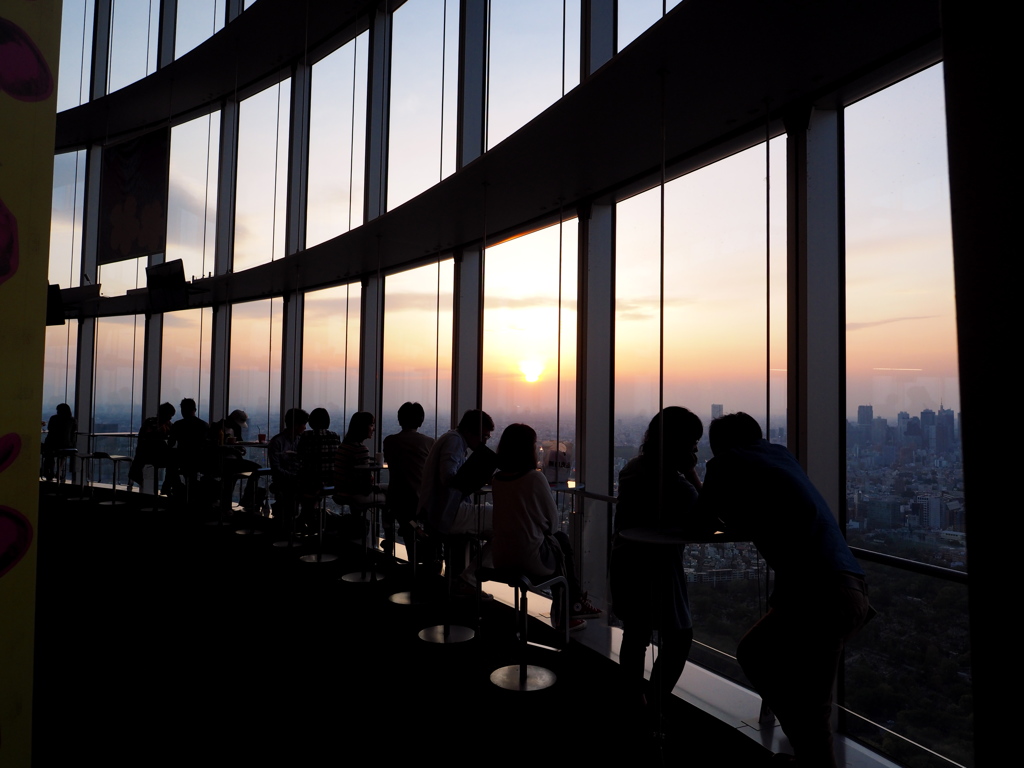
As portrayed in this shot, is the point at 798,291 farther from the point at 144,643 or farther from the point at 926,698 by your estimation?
the point at 144,643

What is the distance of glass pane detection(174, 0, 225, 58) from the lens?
31.0ft

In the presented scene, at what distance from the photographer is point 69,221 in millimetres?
11305

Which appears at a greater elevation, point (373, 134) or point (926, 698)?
point (373, 134)

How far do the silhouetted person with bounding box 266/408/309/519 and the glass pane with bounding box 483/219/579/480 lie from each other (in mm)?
2041

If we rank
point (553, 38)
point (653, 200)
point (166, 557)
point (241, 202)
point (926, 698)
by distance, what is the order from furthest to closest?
point (241, 202) < point (166, 557) < point (553, 38) < point (653, 200) < point (926, 698)

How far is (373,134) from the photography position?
732cm

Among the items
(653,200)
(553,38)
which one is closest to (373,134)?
(553,38)

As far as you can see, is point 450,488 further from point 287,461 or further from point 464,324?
point 287,461

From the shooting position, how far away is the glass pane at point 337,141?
764 cm

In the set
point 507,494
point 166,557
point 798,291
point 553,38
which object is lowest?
point 166,557

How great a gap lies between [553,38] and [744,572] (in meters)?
4.02

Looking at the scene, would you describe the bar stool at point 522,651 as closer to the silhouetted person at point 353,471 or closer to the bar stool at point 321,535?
the silhouetted person at point 353,471

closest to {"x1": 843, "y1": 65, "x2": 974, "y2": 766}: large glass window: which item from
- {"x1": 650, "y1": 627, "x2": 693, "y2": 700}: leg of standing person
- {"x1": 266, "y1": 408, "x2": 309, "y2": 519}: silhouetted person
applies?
{"x1": 650, "y1": 627, "x2": 693, "y2": 700}: leg of standing person

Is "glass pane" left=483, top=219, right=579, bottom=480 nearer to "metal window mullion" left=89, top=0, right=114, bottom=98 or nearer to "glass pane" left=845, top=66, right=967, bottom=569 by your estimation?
"glass pane" left=845, top=66, right=967, bottom=569
